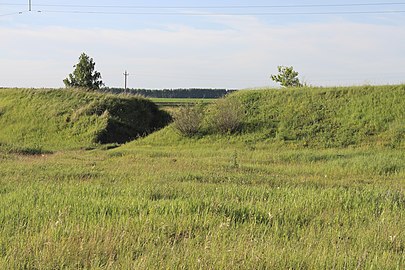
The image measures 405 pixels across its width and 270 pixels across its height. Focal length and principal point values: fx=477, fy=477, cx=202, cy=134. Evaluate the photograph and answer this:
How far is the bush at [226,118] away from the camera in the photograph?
83.3 ft

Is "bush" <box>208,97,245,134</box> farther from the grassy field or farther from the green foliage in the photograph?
the green foliage

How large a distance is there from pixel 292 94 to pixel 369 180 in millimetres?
16210

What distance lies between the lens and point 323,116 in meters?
25.4

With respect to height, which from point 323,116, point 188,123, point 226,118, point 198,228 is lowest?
point 198,228

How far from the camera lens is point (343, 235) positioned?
521 centimetres

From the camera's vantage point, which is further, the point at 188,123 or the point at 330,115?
the point at 188,123

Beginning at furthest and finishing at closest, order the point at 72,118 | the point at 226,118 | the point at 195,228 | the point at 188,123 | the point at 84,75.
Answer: the point at 84,75
the point at 72,118
the point at 188,123
the point at 226,118
the point at 195,228

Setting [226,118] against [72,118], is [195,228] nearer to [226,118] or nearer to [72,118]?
[226,118]

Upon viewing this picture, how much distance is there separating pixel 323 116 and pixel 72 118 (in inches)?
657

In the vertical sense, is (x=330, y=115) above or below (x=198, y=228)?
above

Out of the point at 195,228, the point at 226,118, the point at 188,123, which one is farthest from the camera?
the point at 188,123

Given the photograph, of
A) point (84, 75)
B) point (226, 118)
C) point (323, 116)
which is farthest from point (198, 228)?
point (84, 75)

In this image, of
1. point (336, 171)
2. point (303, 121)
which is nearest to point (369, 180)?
point (336, 171)

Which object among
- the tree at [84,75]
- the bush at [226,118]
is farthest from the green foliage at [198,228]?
the tree at [84,75]
